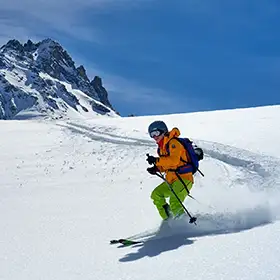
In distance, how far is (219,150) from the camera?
412 inches

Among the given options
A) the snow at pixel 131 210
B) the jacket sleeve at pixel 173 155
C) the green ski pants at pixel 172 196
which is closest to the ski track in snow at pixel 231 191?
the snow at pixel 131 210

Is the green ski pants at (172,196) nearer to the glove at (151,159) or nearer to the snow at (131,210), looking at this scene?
the snow at (131,210)

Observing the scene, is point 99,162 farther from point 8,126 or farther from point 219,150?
point 8,126

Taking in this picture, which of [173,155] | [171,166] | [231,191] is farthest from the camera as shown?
[231,191]

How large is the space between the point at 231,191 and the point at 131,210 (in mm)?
1594

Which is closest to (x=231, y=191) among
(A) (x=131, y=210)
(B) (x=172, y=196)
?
(A) (x=131, y=210)

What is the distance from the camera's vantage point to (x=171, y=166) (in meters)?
5.94

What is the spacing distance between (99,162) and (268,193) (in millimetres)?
5272

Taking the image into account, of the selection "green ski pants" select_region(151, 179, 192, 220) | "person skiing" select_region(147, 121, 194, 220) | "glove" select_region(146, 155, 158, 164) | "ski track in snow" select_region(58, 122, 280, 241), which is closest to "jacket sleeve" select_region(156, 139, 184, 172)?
"person skiing" select_region(147, 121, 194, 220)

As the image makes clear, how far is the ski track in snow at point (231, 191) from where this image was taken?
18.3 feet

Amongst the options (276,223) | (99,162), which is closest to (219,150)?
(99,162)

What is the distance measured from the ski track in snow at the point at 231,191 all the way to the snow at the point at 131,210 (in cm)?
2

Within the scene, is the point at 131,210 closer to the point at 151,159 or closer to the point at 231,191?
the point at 151,159

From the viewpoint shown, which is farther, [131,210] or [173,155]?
[131,210]
